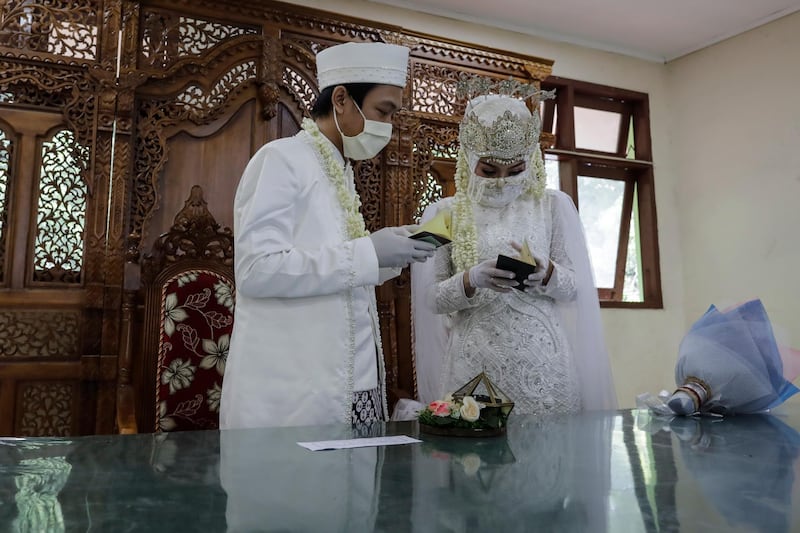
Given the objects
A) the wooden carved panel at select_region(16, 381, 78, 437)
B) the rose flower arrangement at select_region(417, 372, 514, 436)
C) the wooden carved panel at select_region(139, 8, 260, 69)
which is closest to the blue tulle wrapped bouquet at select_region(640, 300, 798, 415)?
the rose flower arrangement at select_region(417, 372, 514, 436)

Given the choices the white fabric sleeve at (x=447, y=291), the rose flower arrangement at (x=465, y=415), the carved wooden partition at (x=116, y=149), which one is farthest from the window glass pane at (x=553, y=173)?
the rose flower arrangement at (x=465, y=415)

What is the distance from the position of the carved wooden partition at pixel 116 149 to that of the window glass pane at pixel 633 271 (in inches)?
91.1

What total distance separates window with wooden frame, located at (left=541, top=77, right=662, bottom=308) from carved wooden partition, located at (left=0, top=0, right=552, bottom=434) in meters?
1.93

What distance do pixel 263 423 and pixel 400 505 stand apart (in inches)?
34.9

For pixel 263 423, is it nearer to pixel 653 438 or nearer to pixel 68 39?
pixel 653 438

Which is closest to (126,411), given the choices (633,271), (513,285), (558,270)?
(513,285)

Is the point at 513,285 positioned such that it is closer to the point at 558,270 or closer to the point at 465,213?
the point at 558,270

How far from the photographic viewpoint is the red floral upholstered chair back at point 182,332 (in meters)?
2.10

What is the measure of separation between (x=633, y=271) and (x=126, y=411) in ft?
12.6

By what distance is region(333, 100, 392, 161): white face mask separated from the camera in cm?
169

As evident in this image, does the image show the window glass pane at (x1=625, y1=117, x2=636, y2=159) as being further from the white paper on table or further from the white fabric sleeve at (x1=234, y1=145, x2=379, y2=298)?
the white paper on table

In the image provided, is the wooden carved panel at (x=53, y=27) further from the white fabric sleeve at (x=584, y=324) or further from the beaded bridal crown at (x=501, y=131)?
the white fabric sleeve at (x=584, y=324)

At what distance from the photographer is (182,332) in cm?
216

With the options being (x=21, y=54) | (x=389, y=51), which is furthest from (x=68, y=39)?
(x=389, y=51)
